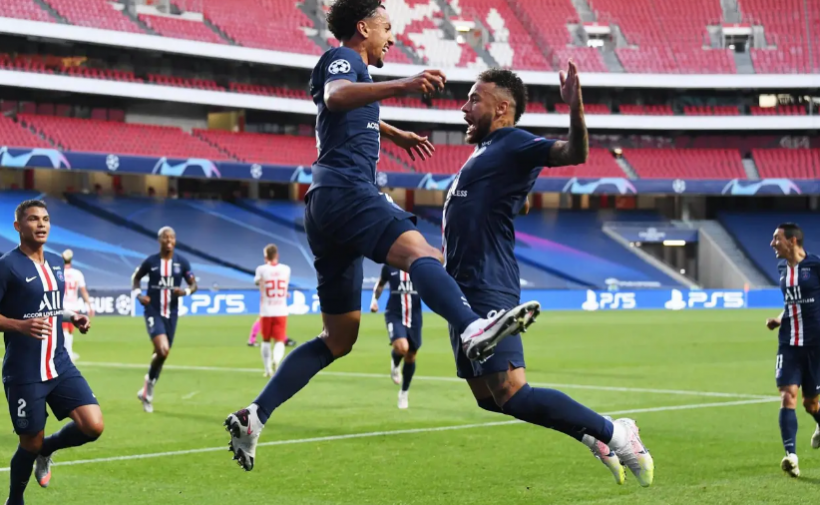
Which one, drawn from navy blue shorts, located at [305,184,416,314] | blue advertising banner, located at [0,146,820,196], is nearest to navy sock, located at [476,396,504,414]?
navy blue shorts, located at [305,184,416,314]

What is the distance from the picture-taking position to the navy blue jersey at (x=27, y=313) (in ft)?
25.8

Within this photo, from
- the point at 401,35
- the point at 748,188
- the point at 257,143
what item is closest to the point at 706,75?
the point at 748,188

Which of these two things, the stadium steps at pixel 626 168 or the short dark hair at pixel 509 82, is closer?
the short dark hair at pixel 509 82

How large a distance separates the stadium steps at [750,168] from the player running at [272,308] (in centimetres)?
4694

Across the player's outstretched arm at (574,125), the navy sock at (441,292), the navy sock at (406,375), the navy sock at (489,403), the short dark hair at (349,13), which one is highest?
the short dark hair at (349,13)

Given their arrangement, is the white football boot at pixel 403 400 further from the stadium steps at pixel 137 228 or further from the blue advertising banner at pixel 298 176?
the stadium steps at pixel 137 228

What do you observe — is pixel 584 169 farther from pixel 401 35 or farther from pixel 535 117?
pixel 401 35

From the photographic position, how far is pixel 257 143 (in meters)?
54.6

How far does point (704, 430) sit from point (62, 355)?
24.6 feet

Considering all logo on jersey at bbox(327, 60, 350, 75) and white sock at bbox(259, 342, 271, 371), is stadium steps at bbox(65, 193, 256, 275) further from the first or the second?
all logo on jersey at bbox(327, 60, 350, 75)

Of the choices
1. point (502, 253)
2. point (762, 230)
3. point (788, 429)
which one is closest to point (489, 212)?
point (502, 253)

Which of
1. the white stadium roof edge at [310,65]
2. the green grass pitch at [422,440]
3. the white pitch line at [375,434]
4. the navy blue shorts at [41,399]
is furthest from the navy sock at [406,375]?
the white stadium roof edge at [310,65]

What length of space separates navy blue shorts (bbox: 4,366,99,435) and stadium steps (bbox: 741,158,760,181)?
57905mm

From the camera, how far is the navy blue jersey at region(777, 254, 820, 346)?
10.2 m
